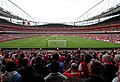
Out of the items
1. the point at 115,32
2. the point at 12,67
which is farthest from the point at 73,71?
the point at 115,32

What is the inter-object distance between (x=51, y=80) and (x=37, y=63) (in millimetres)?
1634

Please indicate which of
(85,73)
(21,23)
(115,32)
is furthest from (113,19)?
(85,73)

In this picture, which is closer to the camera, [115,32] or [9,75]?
[9,75]

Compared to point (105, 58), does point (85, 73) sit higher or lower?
lower

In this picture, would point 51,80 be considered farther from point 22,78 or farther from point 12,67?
point 12,67

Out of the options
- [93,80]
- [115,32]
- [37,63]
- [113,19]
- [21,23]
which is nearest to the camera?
[93,80]

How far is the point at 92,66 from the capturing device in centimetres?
454

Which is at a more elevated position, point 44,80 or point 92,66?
point 92,66

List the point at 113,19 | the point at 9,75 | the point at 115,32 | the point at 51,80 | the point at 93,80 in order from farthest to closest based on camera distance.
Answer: the point at 113,19 → the point at 115,32 → the point at 9,75 → the point at 51,80 → the point at 93,80

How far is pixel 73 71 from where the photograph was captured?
563 cm

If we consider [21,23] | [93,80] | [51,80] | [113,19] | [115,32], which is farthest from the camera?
[21,23]

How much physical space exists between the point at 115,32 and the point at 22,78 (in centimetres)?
6973

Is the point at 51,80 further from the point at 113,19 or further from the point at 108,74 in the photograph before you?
the point at 113,19

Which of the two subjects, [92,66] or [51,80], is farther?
[51,80]
